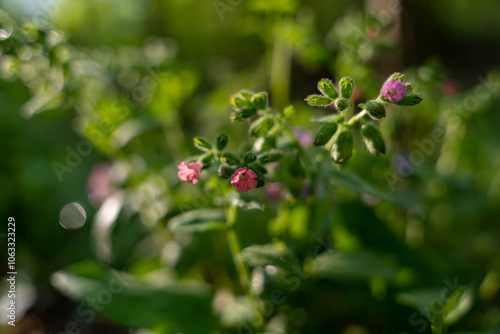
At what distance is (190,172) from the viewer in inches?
31.6

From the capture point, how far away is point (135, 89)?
139cm

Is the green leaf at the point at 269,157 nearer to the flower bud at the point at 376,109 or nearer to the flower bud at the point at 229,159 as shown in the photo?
the flower bud at the point at 229,159

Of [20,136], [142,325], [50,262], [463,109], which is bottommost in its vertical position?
[50,262]

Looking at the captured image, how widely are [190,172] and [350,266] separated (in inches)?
15.2

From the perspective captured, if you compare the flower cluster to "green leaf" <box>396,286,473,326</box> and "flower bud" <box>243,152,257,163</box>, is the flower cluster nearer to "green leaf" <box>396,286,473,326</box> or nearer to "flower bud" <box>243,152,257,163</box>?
"flower bud" <box>243,152,257,163</box>

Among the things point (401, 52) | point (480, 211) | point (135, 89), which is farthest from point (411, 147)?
point (135, 89)

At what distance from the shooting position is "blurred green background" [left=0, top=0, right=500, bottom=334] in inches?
41.4

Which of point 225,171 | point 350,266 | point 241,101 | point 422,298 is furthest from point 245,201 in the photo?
point 422,298

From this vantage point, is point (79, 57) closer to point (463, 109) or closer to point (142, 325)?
point (142, 325)

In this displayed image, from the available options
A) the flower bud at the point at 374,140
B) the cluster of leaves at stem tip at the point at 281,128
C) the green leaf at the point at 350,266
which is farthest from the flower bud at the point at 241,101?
the green leaf at the point at 350,266

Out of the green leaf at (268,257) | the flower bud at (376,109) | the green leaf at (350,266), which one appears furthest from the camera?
the green leaf at (350,266)

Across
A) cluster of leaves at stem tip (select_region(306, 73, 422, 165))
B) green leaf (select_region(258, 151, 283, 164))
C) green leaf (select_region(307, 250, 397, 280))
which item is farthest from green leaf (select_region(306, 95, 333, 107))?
green leaf (select_region(307, 250, 397, 280))

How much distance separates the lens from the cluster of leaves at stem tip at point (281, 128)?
2.47ft

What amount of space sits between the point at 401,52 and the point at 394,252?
94 centimetres
